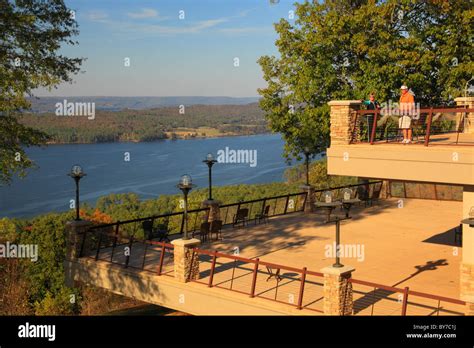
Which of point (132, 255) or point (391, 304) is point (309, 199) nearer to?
point (132, 255)

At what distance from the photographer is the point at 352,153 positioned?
14.3 m

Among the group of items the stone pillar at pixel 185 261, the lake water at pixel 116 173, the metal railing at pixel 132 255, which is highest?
the stone pillar at pixel 185 261

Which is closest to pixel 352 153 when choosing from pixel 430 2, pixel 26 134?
pixel 26 134

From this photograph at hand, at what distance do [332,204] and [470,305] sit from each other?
3407mm

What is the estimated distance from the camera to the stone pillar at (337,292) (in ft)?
39.6

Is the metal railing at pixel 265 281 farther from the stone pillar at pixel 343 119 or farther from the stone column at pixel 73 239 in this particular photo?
the stone column at pixel 73 239

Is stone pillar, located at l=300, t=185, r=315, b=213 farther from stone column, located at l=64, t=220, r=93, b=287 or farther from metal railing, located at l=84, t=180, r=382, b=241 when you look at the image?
stone column, located at l=64, t=220, r=93, b=287

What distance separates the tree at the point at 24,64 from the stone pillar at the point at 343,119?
9.62 m

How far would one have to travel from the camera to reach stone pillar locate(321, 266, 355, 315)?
12.1 m

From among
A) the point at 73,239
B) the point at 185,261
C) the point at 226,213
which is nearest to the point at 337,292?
the point at 185,261

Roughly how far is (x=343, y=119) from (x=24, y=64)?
10487 millimetres

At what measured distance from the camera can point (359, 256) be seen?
57.2 ft

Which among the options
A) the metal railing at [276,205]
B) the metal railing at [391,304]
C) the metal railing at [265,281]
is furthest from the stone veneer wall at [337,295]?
the metal railing at [276,205]

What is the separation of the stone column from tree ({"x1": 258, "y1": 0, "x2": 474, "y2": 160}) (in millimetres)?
14580
